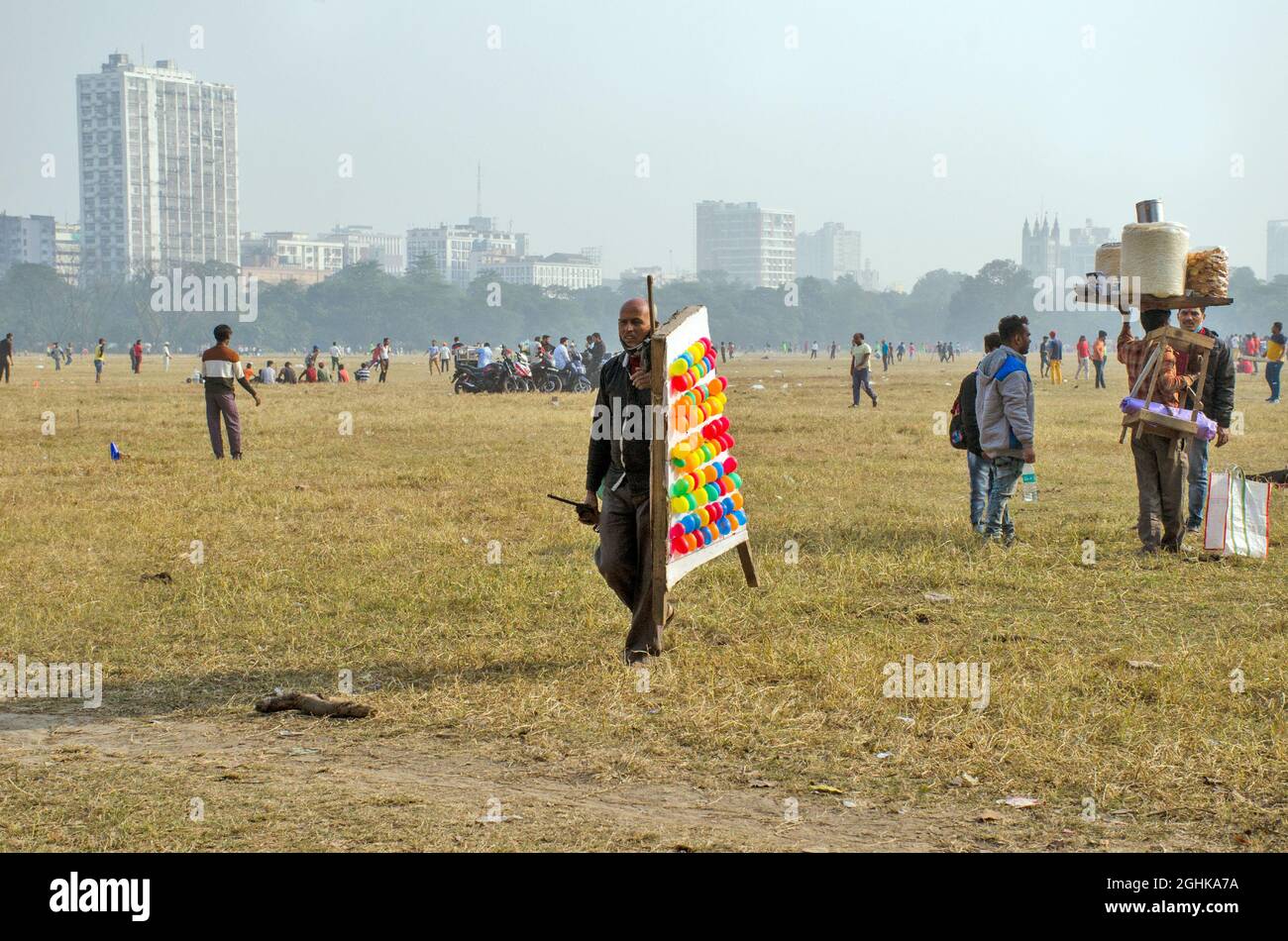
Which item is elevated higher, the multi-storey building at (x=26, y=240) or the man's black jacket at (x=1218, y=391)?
the multi-storey building at (x=26, y=240)

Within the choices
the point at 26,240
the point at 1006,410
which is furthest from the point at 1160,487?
the point at 26,240

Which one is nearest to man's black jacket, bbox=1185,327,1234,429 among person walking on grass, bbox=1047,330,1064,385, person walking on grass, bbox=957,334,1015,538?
person walking on grass, bbox=957,334,1015,538

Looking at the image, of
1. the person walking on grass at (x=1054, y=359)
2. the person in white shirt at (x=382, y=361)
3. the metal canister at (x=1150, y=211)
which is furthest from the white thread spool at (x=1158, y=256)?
the person in white shirt at (x=382, y=361)

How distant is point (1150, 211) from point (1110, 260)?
0.58m

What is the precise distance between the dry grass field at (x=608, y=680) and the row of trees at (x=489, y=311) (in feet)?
325

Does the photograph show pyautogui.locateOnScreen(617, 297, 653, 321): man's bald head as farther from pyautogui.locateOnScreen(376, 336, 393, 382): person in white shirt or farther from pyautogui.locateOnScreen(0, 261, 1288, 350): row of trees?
pyautogui.locateOnScreen(0, 261, 1288, 350): row of trees

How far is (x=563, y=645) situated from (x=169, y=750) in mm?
2383

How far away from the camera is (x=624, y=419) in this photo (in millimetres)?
7262

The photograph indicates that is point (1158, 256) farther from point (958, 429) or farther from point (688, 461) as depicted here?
point (688, 461)

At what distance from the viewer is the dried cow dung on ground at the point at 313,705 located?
674 cm

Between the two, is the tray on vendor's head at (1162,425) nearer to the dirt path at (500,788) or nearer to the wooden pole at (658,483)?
Answer: the wooden pole at (658,483)

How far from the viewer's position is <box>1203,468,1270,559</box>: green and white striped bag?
10203 mm
